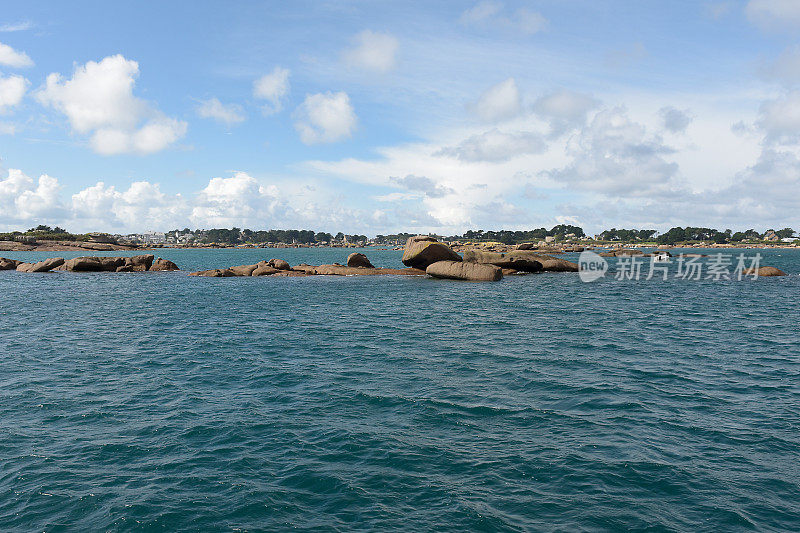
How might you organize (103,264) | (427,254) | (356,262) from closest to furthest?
(427,254) → (356,262) → (103,264)

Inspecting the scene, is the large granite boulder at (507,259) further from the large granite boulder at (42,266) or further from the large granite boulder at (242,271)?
the large granite boulder at (42,266)

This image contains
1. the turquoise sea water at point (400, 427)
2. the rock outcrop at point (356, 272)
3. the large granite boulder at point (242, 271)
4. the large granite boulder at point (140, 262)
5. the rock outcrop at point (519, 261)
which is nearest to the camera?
the turquoise sea water at point (400, 427)

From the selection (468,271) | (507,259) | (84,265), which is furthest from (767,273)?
(84,265)

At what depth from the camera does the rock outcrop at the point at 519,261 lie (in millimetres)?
61469

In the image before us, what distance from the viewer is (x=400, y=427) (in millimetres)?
12094

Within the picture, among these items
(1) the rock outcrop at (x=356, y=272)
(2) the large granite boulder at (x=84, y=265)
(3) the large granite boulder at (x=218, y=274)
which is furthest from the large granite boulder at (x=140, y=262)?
(1) the rock outcrop at (x=356, y=272)

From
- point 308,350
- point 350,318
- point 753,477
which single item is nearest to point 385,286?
point 350,318

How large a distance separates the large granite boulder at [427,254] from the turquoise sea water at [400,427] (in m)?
31.2

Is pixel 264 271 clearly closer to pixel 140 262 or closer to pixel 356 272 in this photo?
pixel 356 272

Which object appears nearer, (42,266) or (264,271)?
(264,271)

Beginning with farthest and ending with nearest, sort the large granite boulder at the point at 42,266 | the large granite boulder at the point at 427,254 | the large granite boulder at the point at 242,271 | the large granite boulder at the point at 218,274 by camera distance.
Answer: the large granite boulder at the point at 42,266, the large granite boulder at the point at 242,271, the large granite boulder at the point at 218,274, the large granite boulder at the point at 427,254

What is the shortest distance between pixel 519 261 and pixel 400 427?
5558cm

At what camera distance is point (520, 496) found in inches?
349

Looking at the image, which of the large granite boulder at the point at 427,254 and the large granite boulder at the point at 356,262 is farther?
the large granite boulder at the point at 356,262
